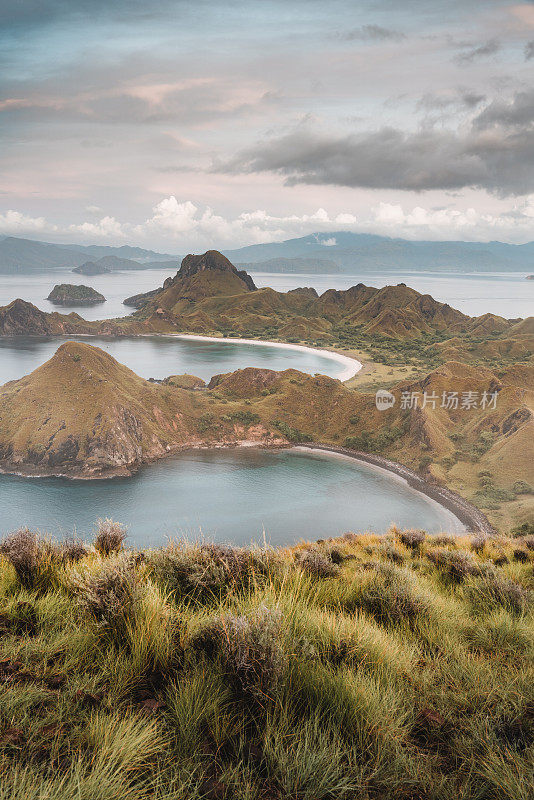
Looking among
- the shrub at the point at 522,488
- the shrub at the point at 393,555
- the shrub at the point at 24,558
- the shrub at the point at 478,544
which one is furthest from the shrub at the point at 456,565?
the shrub at the point at 522,488

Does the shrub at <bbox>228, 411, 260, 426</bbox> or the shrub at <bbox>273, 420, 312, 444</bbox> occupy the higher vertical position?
the shrub at <bbox>228, 411, 260, 426</bbox>

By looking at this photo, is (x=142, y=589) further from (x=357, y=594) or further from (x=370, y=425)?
(x=370, y=425)

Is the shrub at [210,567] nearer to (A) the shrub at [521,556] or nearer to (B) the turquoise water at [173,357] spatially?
(A) the shrub at [521,556]

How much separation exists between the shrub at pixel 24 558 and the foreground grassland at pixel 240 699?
0.10 ft

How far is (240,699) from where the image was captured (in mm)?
2602

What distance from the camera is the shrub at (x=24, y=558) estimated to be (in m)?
4.46

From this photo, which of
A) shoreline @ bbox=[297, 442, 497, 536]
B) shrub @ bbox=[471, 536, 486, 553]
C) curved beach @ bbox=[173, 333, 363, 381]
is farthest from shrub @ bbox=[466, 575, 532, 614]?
curved beach @ bbox=[173, 333, 363, 381]

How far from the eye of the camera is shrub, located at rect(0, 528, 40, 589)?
4.46m

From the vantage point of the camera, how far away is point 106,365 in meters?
74.2

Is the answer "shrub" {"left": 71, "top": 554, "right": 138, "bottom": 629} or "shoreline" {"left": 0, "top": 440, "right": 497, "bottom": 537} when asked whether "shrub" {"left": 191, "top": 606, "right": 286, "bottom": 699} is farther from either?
"shoreline" {"left": 0, "top": 440, "right": 497, "bottom": 537}

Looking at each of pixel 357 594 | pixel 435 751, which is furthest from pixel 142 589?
pixel 357 594

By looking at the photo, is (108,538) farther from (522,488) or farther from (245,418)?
(245,418)

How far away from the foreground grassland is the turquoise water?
426 ft

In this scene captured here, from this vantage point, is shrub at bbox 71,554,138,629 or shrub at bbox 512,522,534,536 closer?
shrub at bbox 71,554,138,629
